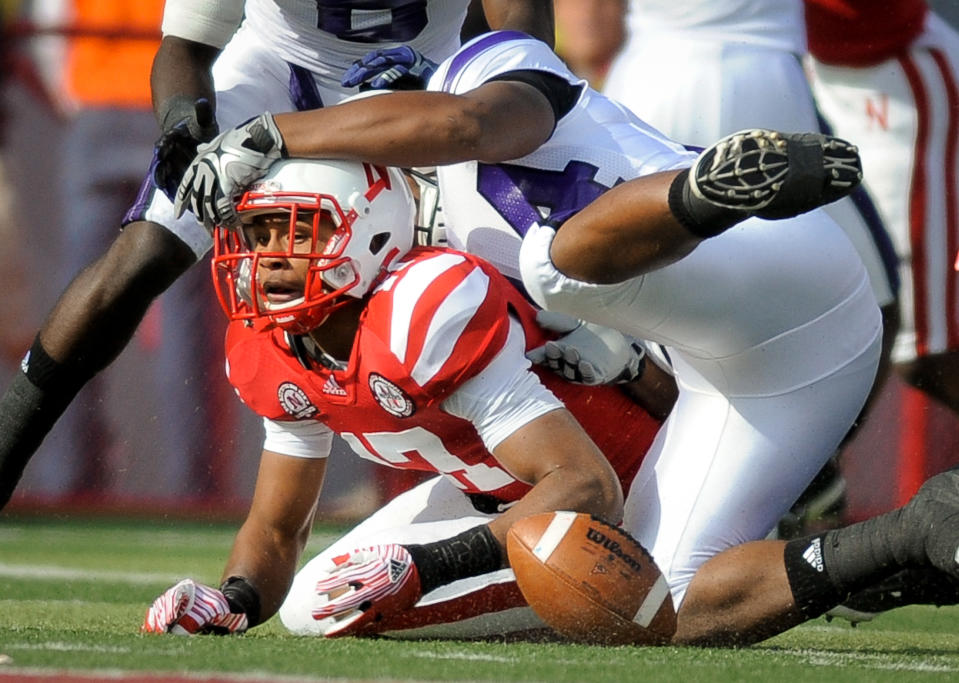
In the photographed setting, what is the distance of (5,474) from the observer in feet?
10.4

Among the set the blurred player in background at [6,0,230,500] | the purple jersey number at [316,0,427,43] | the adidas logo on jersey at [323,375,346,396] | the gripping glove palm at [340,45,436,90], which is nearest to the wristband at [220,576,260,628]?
the adidas logo on jersey at [323,375,346,396]

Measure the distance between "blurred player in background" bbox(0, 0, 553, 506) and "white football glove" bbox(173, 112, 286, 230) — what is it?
0.20 meters

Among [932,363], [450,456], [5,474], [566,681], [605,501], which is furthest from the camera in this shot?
[932,363]

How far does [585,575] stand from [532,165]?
69 centimetres

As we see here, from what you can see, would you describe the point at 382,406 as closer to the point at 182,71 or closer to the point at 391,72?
the point at 391,72

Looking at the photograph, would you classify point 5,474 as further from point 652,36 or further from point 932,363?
point 932,363

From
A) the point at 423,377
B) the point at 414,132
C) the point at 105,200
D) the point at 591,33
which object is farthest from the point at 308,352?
the point at 105,200

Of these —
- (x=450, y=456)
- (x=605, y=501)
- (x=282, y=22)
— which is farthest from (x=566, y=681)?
(x=282, y=22)

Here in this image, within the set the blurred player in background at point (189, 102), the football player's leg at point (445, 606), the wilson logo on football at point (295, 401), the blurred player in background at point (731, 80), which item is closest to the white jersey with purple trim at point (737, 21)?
the blurred player in background at point (731, 80)

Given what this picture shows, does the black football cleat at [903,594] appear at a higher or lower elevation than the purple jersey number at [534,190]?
lower

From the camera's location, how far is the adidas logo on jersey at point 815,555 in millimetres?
2580

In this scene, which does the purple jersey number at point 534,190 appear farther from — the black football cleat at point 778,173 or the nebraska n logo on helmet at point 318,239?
the black football cleat at point 778,173

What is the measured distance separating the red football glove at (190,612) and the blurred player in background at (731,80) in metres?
1.57

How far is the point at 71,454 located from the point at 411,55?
2767 millimetres
